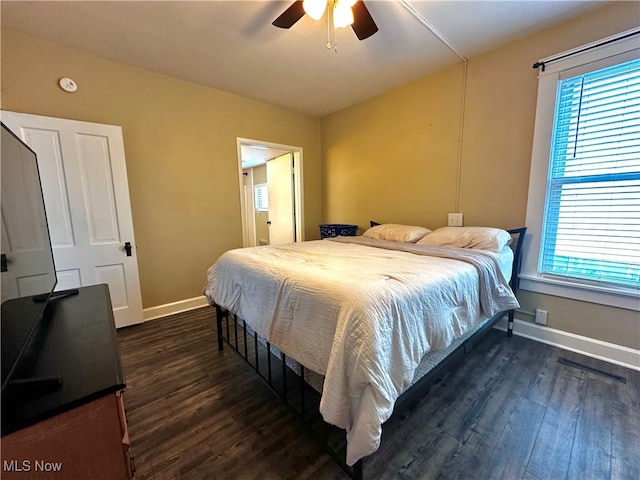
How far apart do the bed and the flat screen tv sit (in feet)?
2.98

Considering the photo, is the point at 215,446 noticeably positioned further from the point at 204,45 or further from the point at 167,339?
the point at 204,45

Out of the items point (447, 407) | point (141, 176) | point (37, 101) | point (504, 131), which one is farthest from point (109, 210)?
point (504, 131)

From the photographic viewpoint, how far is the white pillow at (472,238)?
2117mm

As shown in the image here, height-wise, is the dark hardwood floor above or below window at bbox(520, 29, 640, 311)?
below

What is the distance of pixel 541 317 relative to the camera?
224 cm

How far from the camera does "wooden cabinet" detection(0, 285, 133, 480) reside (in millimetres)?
602

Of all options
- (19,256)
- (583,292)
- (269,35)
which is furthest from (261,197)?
(583,292)

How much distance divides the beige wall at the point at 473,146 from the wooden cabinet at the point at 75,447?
2.98m

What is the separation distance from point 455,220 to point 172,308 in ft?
11.2

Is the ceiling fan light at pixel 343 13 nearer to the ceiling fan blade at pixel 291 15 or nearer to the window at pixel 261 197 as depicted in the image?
the ceiling fan blade at pixel 291 15

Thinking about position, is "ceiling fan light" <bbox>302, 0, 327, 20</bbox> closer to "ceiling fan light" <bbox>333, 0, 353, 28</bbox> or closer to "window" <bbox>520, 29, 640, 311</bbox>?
"ceiling fan light" <bbox>333, 0, 353, 28</bbox>

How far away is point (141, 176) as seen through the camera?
2.70m

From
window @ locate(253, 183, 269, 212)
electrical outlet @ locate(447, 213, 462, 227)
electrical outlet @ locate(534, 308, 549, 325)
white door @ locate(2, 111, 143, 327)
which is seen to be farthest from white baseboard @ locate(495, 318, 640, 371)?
window @ locate(253, 183, 269, 212)

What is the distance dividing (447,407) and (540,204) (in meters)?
1.87
